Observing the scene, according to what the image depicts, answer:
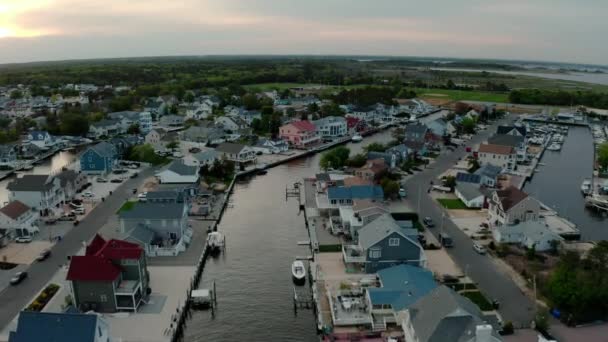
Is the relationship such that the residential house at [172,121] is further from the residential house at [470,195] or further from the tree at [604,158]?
the tree at [604,158]

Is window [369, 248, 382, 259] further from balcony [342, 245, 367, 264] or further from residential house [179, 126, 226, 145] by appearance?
residential house [179, 126, 226, 145]

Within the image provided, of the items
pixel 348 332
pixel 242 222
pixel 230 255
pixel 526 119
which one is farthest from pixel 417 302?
pixel 526 119

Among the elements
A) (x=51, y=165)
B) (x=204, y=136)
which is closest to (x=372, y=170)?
(x=204, y=136)

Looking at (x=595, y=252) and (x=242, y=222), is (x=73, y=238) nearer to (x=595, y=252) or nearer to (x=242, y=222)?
(x=242, y=222)

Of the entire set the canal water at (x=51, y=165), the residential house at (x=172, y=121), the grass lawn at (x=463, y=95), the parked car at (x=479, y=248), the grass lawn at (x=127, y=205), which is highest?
the grass lawn at (x=463, y=95)

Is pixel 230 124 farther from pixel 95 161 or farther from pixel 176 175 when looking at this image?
pixel 176 175

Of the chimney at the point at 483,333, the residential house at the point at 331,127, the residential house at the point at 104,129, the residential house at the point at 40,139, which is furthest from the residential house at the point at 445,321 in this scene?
the residential house at the point at 104,129
